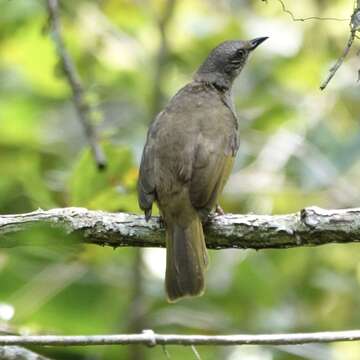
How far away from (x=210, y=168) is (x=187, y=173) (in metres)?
0.13

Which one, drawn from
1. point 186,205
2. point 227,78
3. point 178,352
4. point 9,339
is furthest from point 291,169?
point 9,339

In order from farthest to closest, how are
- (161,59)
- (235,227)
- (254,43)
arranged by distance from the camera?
(161,59)
(254,43)
(235,227)

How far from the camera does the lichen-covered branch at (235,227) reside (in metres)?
4.14

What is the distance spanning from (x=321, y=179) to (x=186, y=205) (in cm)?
196

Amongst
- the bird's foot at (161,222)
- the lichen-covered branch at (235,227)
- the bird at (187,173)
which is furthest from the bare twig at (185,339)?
the bird's foot at (161,222)

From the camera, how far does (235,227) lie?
434 centimetres

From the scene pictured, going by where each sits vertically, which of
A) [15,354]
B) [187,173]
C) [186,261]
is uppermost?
[187,173]

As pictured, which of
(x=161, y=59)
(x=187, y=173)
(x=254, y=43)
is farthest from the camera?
(x=161, y=59)

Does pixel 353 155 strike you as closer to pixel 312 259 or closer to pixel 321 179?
pixel 321 179

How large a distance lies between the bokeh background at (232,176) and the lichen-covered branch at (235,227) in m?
1.07

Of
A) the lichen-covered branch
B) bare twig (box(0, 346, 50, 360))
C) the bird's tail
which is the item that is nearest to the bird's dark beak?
the bird's tail

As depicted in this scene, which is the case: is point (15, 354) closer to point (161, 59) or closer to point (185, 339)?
point (185, 339)

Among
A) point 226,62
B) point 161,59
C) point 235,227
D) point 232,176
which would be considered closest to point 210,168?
point 235,227

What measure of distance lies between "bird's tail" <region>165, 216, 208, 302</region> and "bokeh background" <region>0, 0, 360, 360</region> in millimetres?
784
